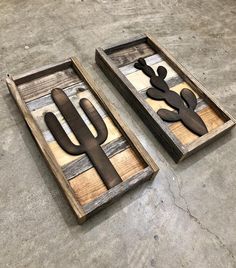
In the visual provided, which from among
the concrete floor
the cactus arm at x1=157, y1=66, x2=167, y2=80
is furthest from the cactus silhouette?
the cactus arm at x1=157, y1=66, x2=167, y2=80

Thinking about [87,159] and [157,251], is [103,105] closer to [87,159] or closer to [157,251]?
[87,159]

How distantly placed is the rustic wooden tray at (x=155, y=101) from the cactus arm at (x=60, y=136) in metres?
0.42

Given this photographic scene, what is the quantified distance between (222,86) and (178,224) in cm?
100

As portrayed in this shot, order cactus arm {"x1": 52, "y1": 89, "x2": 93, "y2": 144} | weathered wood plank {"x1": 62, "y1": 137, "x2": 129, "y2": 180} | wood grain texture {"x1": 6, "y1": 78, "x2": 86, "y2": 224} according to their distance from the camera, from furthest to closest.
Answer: cactus arm {"x1": 52, "y1": 89, "x2": 93, "y2": 144} < weathered wood plank {"x1": 62, "y1": 137, "x2": 129, "y2": 180} < wood grain texture {"x1": 6, "y1": 78, "x2": 86, "y2": 224}

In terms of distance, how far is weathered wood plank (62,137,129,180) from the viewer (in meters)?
1.19

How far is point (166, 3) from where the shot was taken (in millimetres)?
2250

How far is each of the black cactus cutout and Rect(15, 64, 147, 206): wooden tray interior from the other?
11.7 inches

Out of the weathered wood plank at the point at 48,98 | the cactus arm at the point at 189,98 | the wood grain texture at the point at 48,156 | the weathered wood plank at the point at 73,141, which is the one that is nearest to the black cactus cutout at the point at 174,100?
the cactus arm at the point at 189,98

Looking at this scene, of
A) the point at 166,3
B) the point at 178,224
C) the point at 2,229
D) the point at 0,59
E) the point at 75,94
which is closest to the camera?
the point at 2,229

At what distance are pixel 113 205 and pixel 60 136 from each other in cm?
41

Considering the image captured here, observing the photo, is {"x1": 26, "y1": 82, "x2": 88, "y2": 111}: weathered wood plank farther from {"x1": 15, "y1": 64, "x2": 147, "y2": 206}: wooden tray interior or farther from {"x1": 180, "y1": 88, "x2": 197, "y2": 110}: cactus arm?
{"x1": 180, "y1": 88, "x2": 197, "y2": 110}: cactus arm

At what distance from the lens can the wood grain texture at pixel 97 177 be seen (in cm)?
114

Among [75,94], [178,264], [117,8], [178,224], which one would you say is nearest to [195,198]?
[178,224]

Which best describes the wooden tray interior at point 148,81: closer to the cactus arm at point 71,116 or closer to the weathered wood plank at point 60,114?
the weathered wood plank at point 60,114
